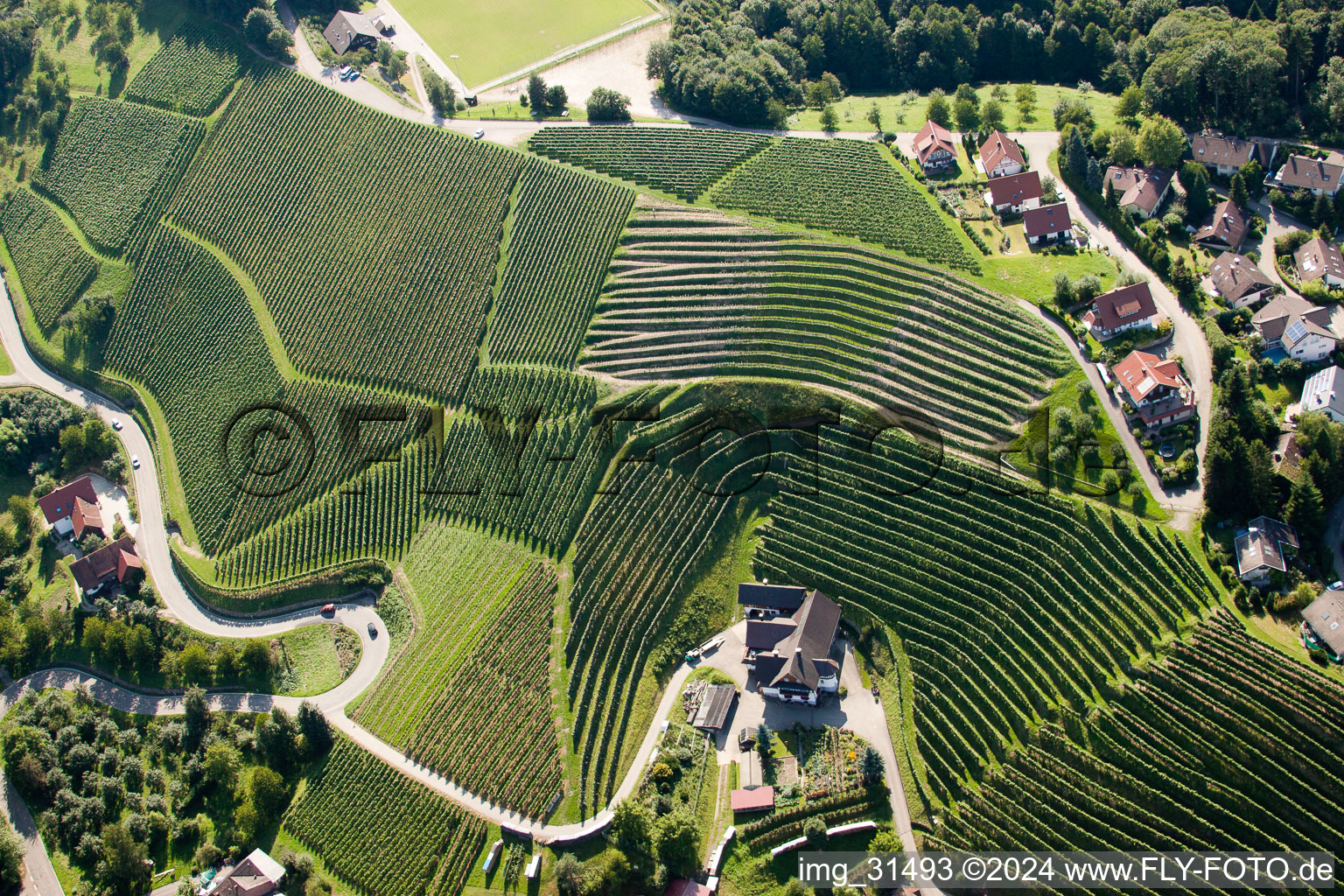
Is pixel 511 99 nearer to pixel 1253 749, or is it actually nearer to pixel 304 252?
pixel 304 252

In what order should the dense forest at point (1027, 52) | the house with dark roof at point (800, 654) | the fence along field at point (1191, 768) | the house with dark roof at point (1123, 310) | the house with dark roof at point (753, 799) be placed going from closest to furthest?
the fence along field at point (1191, 768) < the house with dark roof at point (753, 799) < the house with dark roof at point (800, 654) < the house with dark roof at point (1123, 310) < the dense forest at point (1027, 52)

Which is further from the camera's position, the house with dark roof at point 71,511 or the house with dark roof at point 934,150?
the house with dark roof at point 934,150

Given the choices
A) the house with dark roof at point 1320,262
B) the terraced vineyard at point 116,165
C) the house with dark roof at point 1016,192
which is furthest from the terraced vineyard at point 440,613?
the house with dark roof at point 1320,262

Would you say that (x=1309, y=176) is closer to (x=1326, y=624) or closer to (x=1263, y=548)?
(x=1263, y=548)

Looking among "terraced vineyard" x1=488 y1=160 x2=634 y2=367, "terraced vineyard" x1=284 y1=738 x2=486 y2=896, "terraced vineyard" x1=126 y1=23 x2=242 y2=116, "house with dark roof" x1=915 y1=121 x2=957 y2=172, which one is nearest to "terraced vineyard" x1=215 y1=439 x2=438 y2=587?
"terraced vineyard" x1=488 y1=160 x2=634 y2=367

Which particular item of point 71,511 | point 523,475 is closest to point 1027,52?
point 523,475

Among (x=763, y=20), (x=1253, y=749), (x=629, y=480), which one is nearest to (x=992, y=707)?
(x=1253, y=749)

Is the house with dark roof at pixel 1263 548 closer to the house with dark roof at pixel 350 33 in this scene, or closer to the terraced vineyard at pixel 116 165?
the house with dark roof at pixel 350 33
